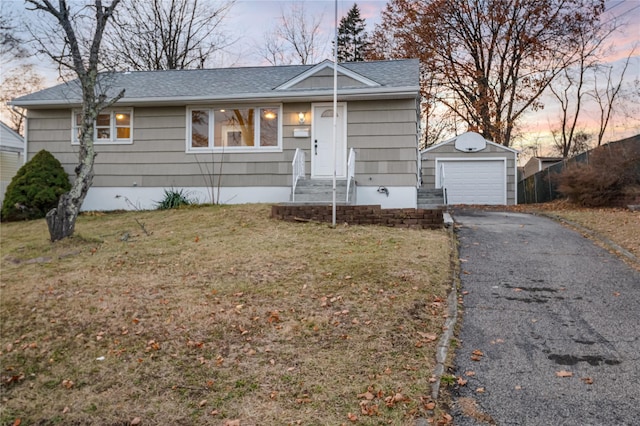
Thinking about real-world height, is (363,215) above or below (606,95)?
below

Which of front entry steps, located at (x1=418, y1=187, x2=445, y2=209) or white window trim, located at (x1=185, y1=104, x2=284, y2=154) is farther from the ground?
white window trim, located at (x1=185, y1=104, x2=284, y2=154)

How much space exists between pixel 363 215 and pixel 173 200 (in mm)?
5408

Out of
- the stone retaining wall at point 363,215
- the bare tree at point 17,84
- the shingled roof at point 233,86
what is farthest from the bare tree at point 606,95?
the bare tree at point 17,84

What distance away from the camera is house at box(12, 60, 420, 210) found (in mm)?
11070

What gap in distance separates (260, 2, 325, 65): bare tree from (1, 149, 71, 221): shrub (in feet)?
56.9

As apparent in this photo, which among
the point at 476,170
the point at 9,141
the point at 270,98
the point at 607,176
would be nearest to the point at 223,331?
the point at 270,98

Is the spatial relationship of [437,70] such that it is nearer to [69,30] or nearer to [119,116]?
[119,116]

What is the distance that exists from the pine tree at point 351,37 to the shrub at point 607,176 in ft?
63.0

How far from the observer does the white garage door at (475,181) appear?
17.6 meters

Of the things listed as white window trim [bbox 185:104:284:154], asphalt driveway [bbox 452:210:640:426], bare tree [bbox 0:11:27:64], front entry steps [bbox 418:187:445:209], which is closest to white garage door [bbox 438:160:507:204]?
front entry steps [bbox 418:187:445:209]

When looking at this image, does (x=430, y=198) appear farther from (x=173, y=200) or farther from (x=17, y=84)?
(x=17, y=84)

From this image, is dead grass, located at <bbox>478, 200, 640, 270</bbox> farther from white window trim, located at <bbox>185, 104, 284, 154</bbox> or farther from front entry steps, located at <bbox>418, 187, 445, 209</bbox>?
white window trim, located at <bbox>185, 104, 284, 154</bbox>

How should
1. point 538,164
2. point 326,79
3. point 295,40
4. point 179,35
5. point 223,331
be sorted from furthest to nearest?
1. point 295,40
2. point 538,164
3. point 179,35
4. point 326,79
5. point 223,331

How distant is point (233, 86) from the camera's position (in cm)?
1212
